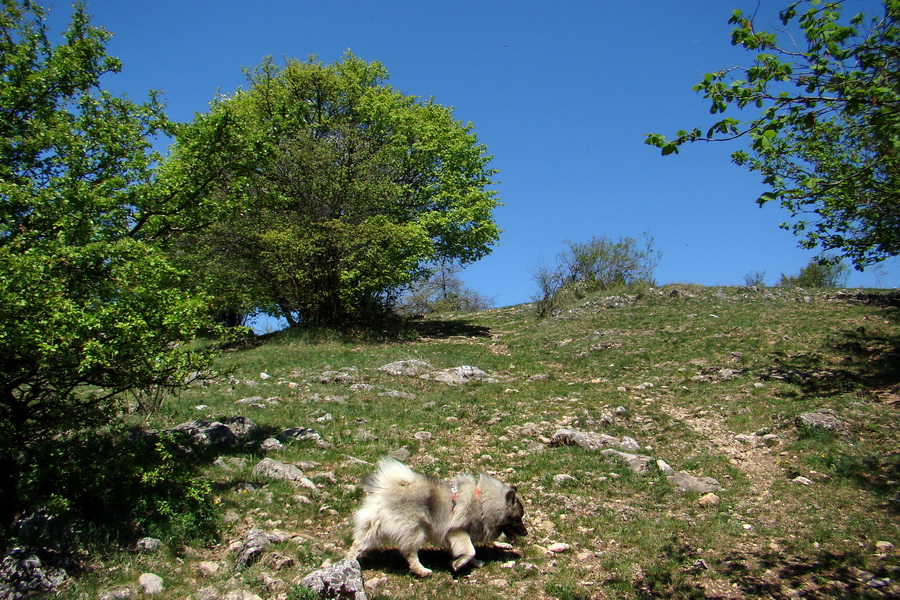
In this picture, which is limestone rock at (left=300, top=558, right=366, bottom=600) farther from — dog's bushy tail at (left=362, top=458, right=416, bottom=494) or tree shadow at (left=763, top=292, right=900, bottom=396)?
tree shadow at (left=763, top=292, right=900, bottom=396)

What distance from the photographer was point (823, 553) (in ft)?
19.9

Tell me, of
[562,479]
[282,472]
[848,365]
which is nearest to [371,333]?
[282,472]

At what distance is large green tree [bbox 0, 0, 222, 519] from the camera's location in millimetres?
5297

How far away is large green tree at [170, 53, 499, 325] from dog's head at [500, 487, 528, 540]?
15.2 meters

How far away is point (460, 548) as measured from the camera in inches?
236

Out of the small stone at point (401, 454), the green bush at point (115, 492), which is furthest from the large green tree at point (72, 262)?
the small stone at point (401, 454)

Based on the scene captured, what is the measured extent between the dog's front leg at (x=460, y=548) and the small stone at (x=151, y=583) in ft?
9.51

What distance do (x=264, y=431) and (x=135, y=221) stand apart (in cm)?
429

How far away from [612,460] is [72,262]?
27.7 feet

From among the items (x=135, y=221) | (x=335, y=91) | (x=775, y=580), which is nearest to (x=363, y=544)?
(x=775, y=580)

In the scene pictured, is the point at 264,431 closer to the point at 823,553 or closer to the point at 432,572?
the point at 432,572

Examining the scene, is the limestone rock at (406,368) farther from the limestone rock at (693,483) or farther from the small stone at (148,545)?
the small stone at (148,545)

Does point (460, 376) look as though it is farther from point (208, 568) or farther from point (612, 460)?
point (208, 568)

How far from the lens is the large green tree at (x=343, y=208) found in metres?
22.4
